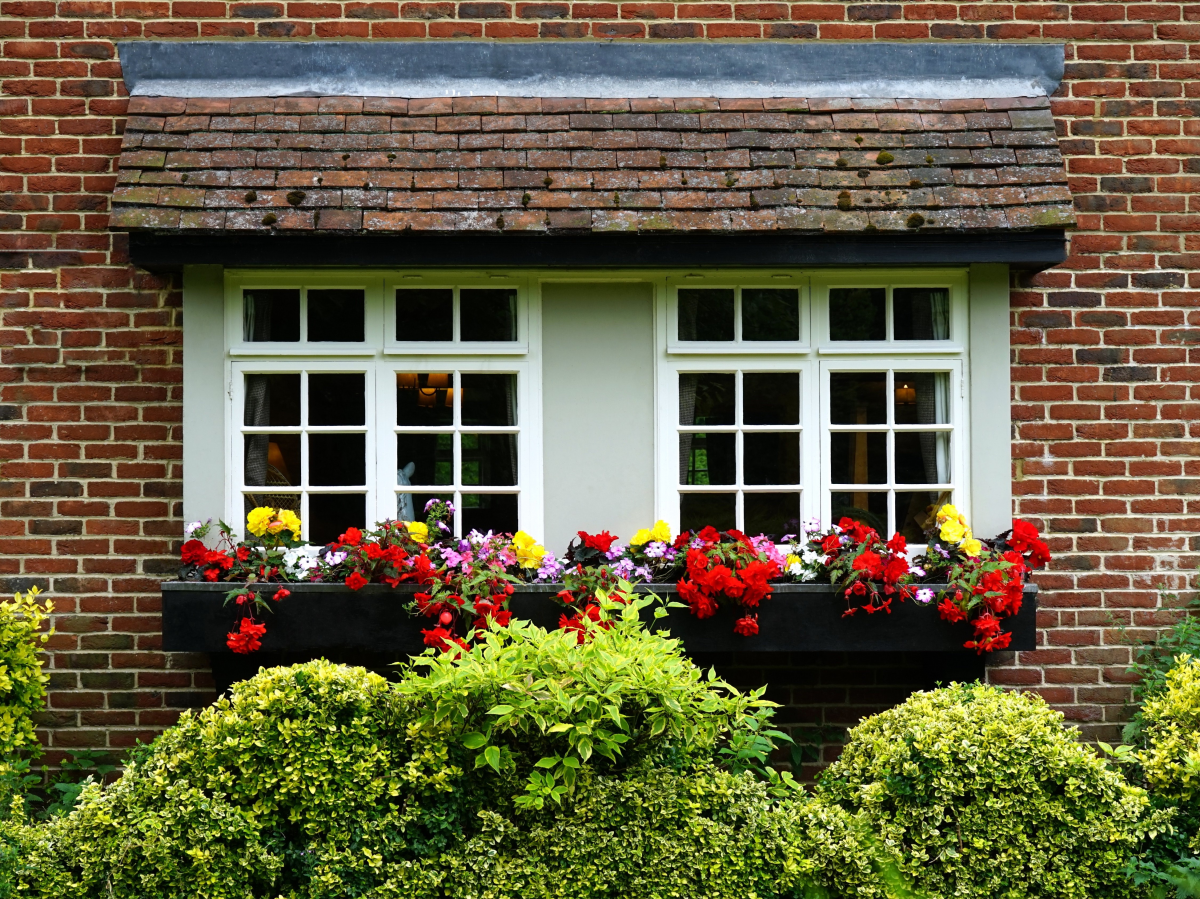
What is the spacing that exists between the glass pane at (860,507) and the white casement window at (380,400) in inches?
56.8

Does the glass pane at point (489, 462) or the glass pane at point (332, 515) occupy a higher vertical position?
the glass pane at point (489, 462)

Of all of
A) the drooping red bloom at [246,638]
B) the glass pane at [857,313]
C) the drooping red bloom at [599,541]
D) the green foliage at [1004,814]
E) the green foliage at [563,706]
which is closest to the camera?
the green foliage at [563,706]

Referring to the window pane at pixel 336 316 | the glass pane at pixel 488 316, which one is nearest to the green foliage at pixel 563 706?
the glass pane at pixel 488 316

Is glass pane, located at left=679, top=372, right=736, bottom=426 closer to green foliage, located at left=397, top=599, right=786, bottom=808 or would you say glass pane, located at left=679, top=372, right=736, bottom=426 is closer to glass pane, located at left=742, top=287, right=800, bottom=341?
glass pane, located at left=742, top=287, right=800, bottom=341

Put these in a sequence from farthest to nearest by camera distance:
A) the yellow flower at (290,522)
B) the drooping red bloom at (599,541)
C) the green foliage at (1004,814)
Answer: the yellow flower at (290,522), the drooping red bloom at (599,541), the green foliage at (1004,814)

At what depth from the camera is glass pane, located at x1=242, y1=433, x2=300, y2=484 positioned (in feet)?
15.7

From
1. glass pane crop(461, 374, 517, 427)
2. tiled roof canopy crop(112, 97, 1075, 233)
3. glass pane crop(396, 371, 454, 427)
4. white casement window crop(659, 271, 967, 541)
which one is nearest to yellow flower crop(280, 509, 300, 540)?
glass pane crop(396, 371, 454, 427)

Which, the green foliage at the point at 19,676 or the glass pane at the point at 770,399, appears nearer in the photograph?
the green foliage at the point at 19,676

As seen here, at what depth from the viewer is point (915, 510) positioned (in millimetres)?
4844

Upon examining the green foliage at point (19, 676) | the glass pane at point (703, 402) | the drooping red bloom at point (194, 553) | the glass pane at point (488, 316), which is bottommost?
the green foliage at point (19, 676)

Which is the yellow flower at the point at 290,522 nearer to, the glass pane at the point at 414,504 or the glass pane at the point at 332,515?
the glass pane at the point at 332,515

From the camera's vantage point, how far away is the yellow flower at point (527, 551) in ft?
14.7

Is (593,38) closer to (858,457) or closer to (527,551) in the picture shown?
(858,457)

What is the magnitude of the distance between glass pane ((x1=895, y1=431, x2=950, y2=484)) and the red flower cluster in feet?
3.01
